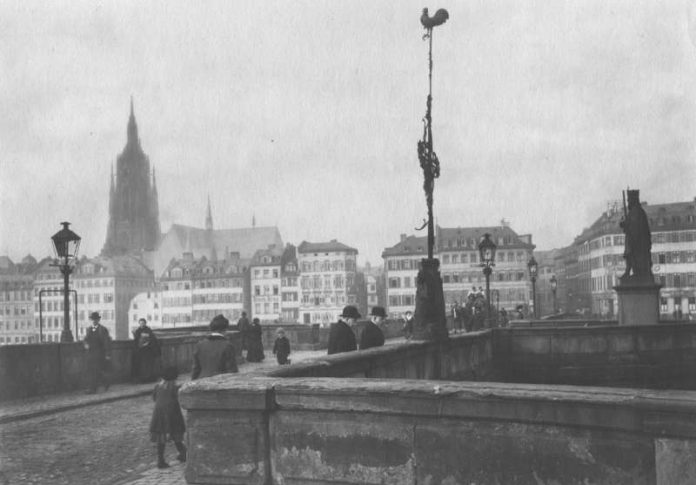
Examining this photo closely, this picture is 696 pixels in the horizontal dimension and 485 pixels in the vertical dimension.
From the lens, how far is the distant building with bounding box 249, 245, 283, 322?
130 metres

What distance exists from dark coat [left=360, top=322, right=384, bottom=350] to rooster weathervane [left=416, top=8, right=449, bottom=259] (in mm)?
3198

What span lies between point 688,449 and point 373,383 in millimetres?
1895

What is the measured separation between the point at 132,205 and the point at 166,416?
166m

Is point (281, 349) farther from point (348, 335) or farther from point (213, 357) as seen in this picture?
point (213, 357)

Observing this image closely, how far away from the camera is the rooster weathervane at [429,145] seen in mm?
14798

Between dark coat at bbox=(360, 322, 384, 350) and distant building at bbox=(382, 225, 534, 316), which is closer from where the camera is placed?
dark coat at bbox=(360, 322, 384, 350)

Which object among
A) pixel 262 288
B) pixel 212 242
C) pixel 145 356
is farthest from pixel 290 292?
pixel 145 356

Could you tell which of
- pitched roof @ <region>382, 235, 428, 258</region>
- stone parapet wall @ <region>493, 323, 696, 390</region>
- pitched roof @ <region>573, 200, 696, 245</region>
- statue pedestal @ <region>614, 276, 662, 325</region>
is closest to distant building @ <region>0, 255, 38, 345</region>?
pitched roof @ <region>382, 235, 428, 258</region>

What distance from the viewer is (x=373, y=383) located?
17.4 ft

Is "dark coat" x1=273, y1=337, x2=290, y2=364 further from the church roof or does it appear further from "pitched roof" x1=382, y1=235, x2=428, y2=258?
the church roof

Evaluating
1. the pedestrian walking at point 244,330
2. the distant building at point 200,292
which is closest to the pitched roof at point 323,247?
the distant building at point 200,292

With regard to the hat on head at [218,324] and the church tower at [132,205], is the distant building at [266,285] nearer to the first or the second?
the church tower at [132,205]

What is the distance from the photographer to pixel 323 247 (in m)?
126

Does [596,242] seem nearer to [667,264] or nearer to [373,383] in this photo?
[667,264]
